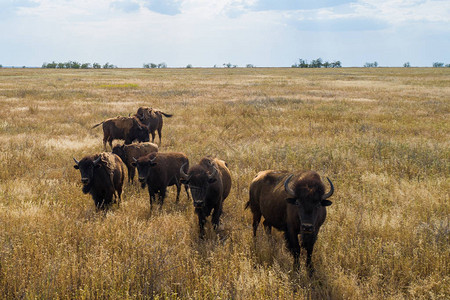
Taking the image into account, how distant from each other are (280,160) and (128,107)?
17122 mm

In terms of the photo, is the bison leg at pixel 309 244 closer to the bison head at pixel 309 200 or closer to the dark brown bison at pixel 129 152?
the bison head at pixel 309 200

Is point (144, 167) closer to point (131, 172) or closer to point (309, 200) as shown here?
point (131, 172)

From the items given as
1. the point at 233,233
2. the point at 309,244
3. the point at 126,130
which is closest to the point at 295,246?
the point at 309,244

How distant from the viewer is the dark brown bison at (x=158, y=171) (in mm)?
7297

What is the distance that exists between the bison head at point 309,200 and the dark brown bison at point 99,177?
4081 millimetres

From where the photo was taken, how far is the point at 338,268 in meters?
4.50

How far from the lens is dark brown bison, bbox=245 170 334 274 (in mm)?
4184

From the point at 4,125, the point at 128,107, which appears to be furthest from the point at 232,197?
the point at 128,107

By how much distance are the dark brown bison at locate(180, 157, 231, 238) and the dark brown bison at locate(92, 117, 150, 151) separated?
6.71m

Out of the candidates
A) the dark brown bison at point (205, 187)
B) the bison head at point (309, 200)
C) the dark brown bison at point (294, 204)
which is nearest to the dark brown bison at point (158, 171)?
the dark brown bison at point (205, 187)

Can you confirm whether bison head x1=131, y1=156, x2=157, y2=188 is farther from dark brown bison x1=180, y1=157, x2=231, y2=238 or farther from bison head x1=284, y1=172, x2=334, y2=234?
bison head x1=284, y1=172, x2=334, y2=234

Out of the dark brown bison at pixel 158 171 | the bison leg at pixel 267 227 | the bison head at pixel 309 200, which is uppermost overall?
the bison head at pixel 309 200

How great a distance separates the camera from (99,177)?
265 inches

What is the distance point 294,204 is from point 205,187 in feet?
6.06
